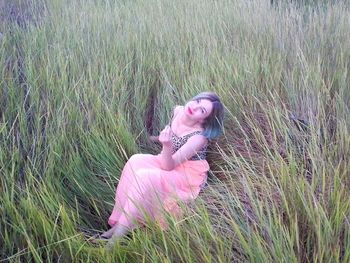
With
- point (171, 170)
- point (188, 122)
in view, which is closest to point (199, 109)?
point (188, 122)

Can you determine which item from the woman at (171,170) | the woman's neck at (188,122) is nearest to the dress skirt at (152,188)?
the woman at (171,170)

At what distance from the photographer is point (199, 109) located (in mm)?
1821

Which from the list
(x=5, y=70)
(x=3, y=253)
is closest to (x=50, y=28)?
(x=5, y=70)

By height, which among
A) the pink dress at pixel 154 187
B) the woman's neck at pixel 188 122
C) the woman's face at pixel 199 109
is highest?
the woman's face at pixel 199 109

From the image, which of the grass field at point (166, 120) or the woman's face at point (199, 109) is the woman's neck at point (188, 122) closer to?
the woman's face at point (199, 109)

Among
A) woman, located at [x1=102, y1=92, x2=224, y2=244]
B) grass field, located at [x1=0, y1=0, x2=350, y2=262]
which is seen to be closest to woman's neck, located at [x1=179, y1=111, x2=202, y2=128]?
woman, located at [x1=102, y1=92, x2=224, y2=244]

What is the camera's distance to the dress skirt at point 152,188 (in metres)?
1.43

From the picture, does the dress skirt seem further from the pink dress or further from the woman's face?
the woman's face

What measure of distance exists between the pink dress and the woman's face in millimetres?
74

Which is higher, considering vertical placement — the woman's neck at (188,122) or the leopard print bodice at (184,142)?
the woman's neck at (188,122)

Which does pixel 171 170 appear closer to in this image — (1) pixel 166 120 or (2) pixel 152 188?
(2) pixel 152 188

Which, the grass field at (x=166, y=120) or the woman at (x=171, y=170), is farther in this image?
the woman at (x=171, y=170)

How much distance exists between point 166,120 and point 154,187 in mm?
703

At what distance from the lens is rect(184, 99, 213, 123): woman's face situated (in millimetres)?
1812
